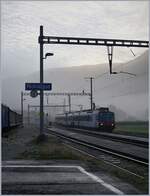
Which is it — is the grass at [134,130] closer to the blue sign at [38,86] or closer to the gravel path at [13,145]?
the gravel path at [13,145]

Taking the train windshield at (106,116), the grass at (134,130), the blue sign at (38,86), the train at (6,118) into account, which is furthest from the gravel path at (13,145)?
the train windshield at (106,116)

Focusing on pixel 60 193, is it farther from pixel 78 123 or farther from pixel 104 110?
pixel 78 123

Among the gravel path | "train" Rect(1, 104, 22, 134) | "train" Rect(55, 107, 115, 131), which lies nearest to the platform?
the gravel path

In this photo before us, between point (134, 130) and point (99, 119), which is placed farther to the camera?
point (134, 130)

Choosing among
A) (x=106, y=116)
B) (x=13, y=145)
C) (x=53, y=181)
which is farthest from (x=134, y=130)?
(x=53, y=181)

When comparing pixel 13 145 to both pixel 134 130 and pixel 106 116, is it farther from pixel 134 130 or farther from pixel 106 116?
pixel 134 130

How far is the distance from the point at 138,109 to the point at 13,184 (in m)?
179

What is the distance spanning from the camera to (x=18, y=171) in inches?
513

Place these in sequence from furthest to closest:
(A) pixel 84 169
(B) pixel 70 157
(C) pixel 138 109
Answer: (C) pixel 138 109
(B) pixel 70 157
(A) pixel 84 169

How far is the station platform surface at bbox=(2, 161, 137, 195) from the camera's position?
9.53m

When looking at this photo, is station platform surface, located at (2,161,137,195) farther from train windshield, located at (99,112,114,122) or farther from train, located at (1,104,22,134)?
train windshield, located at (99,112,114,122)

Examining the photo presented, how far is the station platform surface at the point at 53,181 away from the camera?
31.3 feet

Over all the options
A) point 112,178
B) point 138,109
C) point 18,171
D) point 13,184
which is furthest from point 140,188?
point 138,109

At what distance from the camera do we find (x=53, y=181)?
1087 cm
